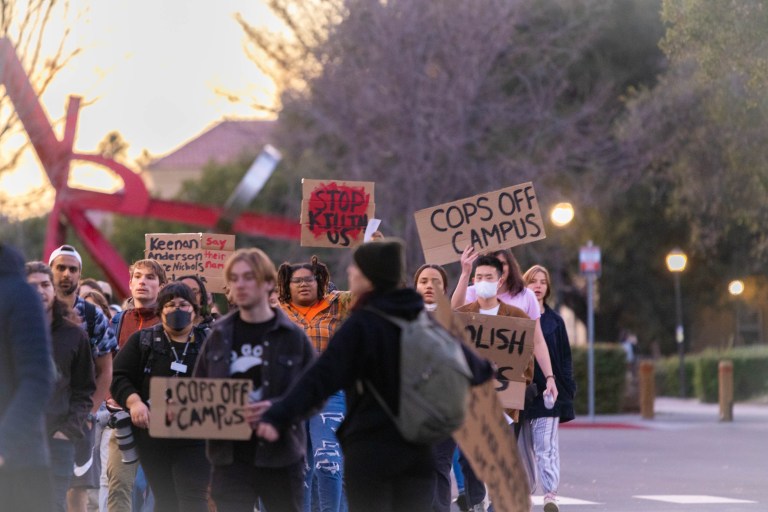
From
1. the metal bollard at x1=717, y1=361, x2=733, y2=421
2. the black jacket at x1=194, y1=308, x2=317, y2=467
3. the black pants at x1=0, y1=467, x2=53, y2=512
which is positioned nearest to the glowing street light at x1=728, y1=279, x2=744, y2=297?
the metal bollard at x1=717, y1=361, x2=733, y2=421

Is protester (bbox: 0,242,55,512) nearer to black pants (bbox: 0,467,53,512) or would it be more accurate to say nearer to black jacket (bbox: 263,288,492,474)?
black pants (bbox: 0,467,53,512)

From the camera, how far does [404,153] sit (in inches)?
1396

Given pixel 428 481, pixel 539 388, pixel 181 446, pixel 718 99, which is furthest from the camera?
pixel 718 99

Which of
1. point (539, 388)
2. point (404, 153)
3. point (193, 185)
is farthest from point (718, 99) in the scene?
point (193, 185)

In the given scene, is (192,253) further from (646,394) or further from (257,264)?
(646,394)

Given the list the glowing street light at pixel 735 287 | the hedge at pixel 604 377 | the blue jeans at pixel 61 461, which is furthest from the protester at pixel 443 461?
the glowing street light at pixel 735 287

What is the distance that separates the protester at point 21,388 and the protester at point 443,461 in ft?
12.7

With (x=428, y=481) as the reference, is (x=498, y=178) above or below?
above

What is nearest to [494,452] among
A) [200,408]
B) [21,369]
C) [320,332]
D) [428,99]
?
[200,408]

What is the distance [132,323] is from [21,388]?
4867 millimetres

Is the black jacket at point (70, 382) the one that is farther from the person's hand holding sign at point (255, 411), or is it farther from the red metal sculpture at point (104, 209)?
the red metal sculpture at point (104, 209)

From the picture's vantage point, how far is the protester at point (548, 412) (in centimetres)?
1206

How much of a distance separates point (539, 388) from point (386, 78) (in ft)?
79.8

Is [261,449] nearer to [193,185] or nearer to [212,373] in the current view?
[212,373]
